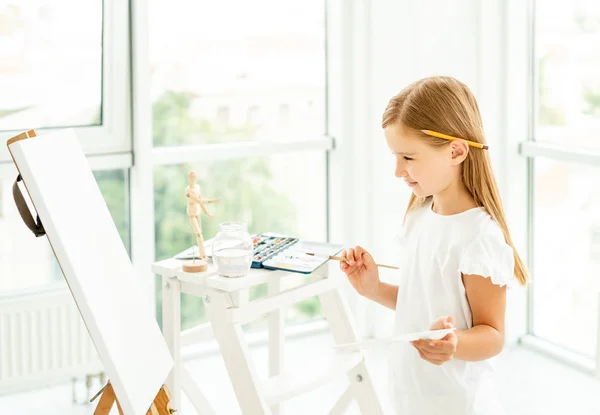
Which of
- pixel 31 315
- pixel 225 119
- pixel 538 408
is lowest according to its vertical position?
pixel 538 408

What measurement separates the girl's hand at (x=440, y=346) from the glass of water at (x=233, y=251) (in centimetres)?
51

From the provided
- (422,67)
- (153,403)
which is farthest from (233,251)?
(422,67)

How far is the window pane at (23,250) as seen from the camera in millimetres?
3025

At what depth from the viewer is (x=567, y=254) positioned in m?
3.39

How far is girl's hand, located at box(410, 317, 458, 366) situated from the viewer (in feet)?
5.75

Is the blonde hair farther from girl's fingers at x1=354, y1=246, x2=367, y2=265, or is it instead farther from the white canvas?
the white canvas

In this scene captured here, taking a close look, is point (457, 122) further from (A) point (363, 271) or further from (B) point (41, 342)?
(B) point (41, 342)

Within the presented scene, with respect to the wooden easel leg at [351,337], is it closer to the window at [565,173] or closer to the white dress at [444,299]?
the white dress at [444,299]

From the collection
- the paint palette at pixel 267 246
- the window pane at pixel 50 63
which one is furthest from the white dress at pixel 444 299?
the window pane at pixel 50 63

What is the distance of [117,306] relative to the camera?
6.23 ft

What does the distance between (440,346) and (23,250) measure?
177cm

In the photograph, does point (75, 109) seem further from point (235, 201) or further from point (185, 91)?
point (235, 201)

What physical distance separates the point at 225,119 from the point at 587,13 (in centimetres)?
133

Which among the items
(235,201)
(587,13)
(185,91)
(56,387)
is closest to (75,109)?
(185,91)
